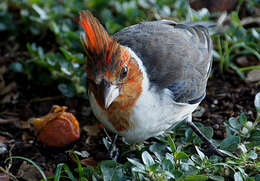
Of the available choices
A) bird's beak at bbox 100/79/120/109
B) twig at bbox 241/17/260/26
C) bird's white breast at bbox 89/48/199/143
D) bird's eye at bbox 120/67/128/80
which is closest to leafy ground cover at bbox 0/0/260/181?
twig at bbox 241/17/260/26

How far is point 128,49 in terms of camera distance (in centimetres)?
320

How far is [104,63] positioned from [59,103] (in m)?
1.59

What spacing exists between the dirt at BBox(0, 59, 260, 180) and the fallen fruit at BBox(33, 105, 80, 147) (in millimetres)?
78

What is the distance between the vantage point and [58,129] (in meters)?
3.56

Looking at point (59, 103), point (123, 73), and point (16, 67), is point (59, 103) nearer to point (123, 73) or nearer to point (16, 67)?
point (16, 67)

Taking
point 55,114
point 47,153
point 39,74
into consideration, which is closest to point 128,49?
point 55,114

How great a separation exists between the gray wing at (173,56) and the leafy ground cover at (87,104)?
0.44m

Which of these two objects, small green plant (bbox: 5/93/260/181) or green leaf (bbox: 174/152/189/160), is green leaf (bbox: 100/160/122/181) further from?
green leaf (bbox: 174/152/189/160)

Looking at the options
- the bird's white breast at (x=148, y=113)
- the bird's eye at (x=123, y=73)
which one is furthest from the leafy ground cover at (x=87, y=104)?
the bird's eye at (x=123, y=73)

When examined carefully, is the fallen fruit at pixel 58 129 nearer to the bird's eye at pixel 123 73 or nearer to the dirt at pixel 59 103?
the dirt at pixel 59 103

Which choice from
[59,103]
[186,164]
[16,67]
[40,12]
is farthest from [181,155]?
[40,12]

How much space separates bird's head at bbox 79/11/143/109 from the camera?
9.25ft

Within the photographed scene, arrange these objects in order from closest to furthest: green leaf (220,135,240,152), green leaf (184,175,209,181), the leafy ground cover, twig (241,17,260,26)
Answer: green leaf (184,175,209,181) < the leafy ground cover < green leaf (220,135,240,152) < twig (241,17,260,26)

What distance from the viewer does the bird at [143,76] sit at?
2840 mm
